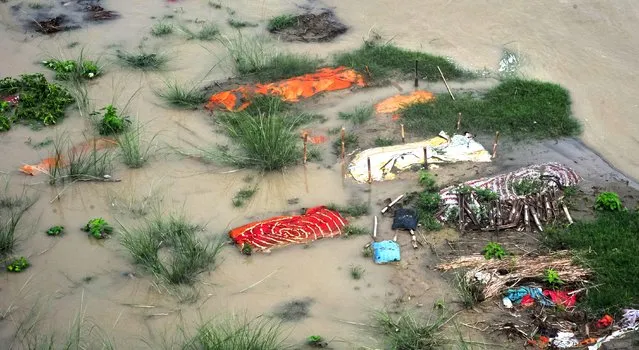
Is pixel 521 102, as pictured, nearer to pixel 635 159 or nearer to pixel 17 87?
pixel 635 159

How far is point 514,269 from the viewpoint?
5773 mm

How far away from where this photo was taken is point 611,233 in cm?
616

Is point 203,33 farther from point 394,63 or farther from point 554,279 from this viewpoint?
point 554,279

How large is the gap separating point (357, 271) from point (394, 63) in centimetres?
371

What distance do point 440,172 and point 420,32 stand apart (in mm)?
3269

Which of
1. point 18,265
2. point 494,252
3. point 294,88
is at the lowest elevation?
point 18,265

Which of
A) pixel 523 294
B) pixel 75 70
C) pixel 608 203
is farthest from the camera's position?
pixel 75 70

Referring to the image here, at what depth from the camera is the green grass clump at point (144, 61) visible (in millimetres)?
9070

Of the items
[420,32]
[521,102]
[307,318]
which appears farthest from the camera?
[420,32]

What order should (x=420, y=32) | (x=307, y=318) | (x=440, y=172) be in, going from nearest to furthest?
(x=307, y=318) < (x=440, y=172) < (x=420, y=32)

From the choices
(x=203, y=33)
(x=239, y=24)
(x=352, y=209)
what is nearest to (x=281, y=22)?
(x=239, y=24)

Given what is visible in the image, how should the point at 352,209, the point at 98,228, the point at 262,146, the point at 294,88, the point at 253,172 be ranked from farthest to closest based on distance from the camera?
the point at 294,88, the point at 253,172, the point at 262,146, the point at 352,209, the point at 98,228

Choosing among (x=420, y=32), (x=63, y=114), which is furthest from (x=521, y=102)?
(x=63, y=114)

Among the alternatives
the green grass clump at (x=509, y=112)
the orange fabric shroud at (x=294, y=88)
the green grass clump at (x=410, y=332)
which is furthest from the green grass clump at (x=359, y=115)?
the green grass clump at (x=410, y=332)
